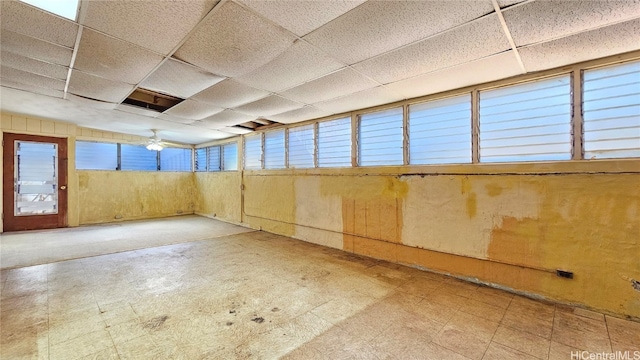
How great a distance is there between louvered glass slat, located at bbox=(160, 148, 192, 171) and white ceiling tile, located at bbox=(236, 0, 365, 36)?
24.8 feet

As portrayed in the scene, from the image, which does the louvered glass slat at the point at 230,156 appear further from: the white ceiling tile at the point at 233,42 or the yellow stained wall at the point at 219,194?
the white ceiling tile at the point at 233,42

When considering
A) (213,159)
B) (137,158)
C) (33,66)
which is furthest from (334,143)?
(137,158)

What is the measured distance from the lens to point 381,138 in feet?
12.6

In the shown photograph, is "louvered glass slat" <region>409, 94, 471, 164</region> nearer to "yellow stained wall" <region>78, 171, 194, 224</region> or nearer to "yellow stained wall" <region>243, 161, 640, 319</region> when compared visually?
"yellow stained wall" <region>243, 161, 640, 319</region>

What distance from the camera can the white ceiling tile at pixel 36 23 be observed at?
1.77 meters

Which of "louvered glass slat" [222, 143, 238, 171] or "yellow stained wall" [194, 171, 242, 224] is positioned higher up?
"louvered glass slat" [222, 143, 238, 171]

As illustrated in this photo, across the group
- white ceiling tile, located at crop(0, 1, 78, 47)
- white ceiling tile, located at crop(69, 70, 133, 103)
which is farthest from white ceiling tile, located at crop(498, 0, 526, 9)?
white ceiling tile, located at crop(69, 70, 133, 103)

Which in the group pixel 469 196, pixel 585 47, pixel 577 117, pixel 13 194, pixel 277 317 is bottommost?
pixel 277 317

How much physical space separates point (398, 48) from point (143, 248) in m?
4.82

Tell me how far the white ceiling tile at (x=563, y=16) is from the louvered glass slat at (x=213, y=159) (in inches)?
282

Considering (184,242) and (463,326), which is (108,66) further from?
(463,326)

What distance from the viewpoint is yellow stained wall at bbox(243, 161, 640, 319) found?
221cm

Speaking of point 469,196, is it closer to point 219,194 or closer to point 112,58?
point 112,58

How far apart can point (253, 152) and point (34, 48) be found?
4043mm
